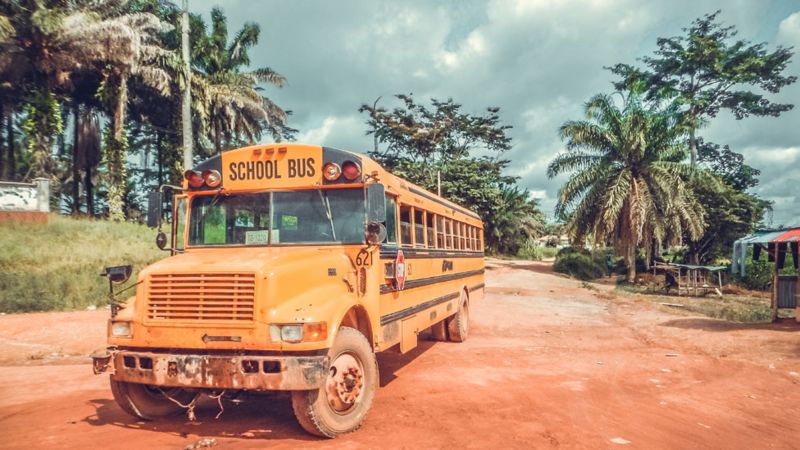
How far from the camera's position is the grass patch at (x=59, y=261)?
40.8 feet

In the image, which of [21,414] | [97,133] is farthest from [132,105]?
[21,414]

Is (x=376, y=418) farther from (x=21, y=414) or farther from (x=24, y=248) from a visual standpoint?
(x=24, y=248)

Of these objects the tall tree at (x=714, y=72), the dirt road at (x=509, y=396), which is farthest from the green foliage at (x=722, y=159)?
the dirt road at (x=509, y=396)

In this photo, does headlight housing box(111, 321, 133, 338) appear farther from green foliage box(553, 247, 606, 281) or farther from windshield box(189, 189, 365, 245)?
green foliage box(553, 247, 606, 281)

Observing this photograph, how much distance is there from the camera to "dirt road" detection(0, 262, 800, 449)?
449cm

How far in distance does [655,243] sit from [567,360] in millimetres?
21274

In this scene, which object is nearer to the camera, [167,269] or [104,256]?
[167,269]

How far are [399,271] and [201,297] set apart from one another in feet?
7.48

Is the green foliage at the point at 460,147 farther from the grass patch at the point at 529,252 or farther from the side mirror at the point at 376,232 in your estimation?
the side mirror at the point at 376,232

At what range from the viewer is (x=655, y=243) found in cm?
2644

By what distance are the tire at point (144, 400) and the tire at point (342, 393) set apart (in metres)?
1.56

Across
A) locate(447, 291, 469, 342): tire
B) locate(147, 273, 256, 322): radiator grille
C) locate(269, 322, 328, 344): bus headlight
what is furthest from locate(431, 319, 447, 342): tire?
locate(147, 273, 256, 322): radiator grille

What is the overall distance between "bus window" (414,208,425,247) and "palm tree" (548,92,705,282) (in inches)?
732

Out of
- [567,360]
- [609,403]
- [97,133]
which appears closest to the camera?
[609,403]
